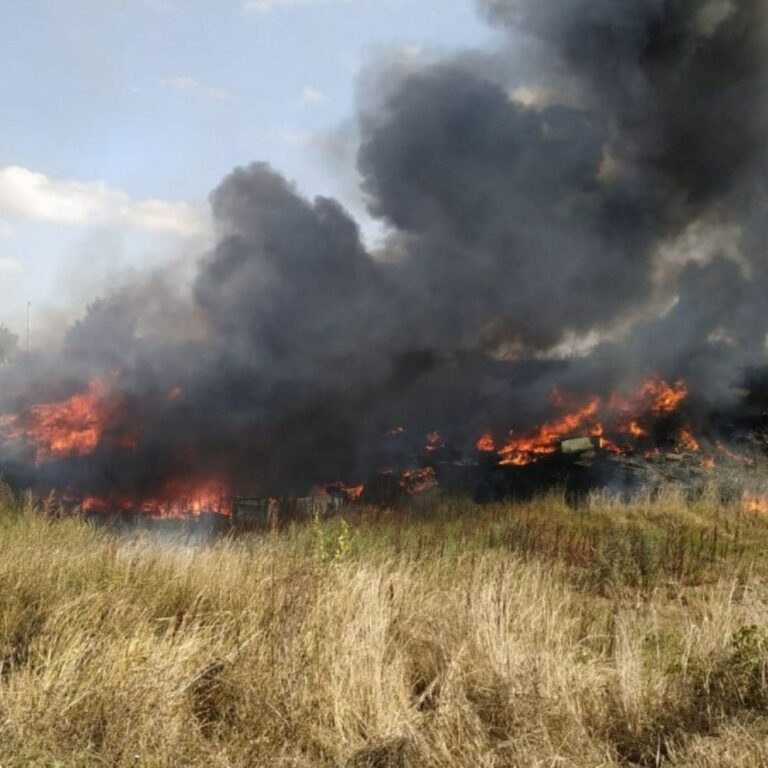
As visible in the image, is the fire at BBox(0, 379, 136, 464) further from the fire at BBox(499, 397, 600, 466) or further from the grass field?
the grass field

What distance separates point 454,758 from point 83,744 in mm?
1897

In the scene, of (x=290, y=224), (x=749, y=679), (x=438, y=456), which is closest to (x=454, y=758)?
(x=749, y=679)

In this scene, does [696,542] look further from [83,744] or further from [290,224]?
[290,224]

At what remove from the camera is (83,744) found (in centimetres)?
428

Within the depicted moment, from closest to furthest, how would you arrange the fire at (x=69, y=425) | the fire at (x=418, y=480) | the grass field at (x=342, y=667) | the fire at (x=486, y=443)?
the grass field at (x=342, y=667) < the fire at (x=69, y=425) < the fire at (x=418, y=480) < the fire at (x=486, y=443)

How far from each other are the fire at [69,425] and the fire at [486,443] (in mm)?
8812

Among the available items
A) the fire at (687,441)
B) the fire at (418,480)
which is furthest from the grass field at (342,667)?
the fire at (687,441)

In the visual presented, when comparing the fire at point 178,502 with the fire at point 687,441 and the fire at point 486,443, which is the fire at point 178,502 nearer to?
the fire at point 486,443

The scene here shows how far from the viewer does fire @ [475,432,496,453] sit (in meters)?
22.0

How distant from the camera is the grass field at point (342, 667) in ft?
14.4

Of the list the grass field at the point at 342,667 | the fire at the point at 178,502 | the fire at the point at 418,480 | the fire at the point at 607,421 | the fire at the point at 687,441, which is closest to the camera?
the grass field at the point at 342,667

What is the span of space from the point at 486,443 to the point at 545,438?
1577 mm

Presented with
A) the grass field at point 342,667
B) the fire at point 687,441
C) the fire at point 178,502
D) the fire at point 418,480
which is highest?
the fire at point 687,441

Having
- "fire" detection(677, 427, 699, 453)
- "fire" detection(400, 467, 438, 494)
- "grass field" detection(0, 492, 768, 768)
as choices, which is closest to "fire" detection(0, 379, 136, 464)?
"fire" detection(400, 467, 438, 494)
